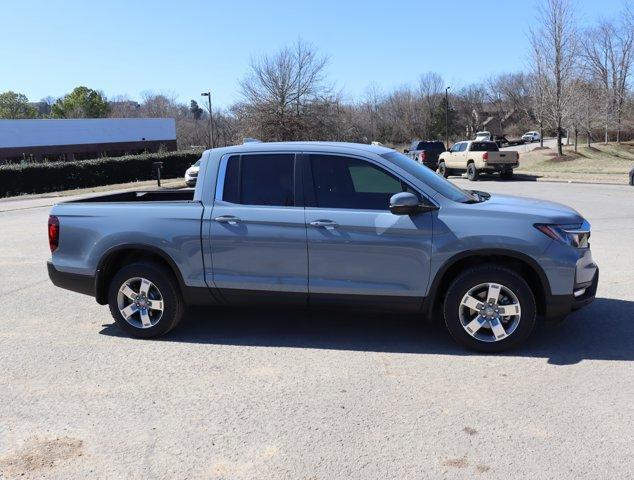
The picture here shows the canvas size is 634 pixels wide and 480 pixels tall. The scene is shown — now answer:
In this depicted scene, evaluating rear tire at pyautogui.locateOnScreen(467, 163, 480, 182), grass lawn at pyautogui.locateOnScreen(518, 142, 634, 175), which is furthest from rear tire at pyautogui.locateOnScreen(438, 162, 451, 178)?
grass lawn at pyautogui.locateOnScreen(518, 142, 634, 175)

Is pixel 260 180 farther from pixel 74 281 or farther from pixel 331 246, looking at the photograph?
pixel 74 281

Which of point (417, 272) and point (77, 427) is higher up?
point (417, 272)

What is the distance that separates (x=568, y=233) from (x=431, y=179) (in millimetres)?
1243

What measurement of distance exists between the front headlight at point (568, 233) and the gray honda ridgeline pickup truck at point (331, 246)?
1 cm

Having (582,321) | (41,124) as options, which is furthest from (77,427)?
(41,124)

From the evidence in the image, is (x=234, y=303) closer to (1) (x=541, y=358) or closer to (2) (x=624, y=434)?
(1) (x=541, y=358)

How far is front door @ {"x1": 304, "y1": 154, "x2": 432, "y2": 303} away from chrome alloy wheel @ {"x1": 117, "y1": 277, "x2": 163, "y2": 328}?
1.50m

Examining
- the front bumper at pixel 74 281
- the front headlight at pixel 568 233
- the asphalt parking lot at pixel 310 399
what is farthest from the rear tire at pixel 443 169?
the front bumper at pixel 74 281

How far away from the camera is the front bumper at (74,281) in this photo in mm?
5543

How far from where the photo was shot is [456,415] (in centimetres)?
381

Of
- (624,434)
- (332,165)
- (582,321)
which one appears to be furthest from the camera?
(582,321)

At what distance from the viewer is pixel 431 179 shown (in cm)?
530

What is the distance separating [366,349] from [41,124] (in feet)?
159

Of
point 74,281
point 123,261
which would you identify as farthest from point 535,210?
point 74,281
